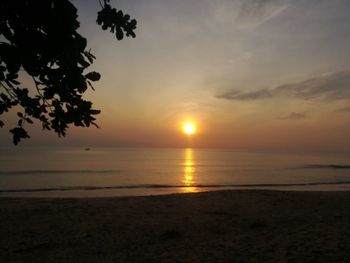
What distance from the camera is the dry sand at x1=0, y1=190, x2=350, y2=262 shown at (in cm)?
921

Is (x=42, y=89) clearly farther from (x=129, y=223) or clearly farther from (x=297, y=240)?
(x=129, y=223)

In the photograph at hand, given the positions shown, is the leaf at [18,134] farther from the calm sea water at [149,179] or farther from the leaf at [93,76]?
the calm sea water at [149,179]

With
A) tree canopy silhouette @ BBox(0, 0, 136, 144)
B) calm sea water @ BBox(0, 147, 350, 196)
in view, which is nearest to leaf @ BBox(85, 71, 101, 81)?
tree canopy silhouette @ BBox(0, 0, 136, 144)

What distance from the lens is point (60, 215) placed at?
1516 centimetres

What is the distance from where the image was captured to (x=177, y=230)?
476 inches

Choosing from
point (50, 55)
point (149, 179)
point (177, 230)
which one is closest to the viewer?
point (50, 55)

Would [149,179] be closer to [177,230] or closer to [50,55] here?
[177,230]

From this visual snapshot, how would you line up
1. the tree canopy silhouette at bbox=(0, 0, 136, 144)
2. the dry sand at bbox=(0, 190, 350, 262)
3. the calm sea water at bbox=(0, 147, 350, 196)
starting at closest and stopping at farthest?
the tree canopy silhouette at bbox=(0, 0, 136, 144), the dry sand at bbox=(0, 190, 350, 262), the calm sea water at bbox=(0, 147, 350, 196)

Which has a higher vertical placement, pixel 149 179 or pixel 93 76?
pixel 93 76

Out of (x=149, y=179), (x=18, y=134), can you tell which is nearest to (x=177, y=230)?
(x=18, y=134)

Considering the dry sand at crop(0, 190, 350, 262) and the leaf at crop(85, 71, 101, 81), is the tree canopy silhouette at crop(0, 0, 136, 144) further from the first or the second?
the dry sand at crop(0, 190, 350, 262)

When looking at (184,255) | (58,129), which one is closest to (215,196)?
(184,255)

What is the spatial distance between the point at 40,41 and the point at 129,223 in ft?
36.3

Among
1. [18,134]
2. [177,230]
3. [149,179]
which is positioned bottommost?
[149,179]
